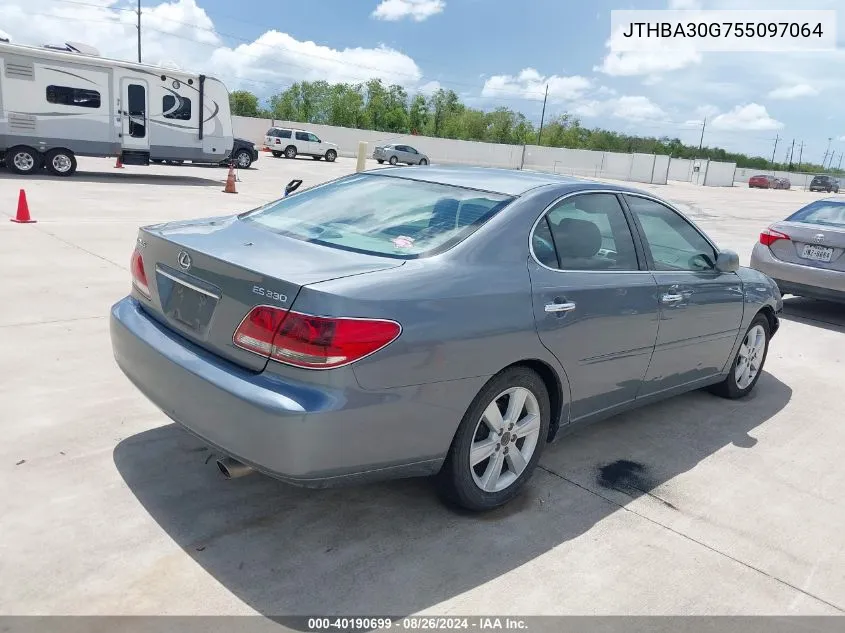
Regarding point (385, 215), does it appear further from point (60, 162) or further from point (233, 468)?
point (60, 162)

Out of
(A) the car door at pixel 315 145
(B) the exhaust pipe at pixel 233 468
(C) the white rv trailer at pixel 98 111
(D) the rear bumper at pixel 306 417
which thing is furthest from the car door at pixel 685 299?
(A) the car door at pixel 315 145

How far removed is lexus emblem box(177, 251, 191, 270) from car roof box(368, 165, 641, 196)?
4.60 feet

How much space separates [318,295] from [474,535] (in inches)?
54.0

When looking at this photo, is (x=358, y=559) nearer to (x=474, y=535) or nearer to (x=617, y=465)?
(x=474, y=535)

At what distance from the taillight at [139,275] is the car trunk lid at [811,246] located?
7.37 m

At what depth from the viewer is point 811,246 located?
8.09 m

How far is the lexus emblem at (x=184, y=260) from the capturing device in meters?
3.16

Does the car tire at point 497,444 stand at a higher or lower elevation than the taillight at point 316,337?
lower

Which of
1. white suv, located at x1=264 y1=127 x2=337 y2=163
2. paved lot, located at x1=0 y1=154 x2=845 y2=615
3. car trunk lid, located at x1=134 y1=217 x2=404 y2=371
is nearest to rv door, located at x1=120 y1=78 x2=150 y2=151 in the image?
paved lot, located at x1=0 y1=154 x2=845 y2=615

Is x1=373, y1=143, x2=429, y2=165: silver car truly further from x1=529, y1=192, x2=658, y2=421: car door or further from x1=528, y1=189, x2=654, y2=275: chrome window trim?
x1=529, y1=192, x2=658, y2=421: car door

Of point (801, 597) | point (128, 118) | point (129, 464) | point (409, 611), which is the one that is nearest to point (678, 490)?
point (801, 597)

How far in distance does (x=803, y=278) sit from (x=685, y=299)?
4.69 metres

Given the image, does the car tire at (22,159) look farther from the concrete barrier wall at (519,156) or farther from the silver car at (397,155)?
the concrete barrier wall at (519,156)

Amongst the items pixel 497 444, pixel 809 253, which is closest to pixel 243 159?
pixel 809 253
